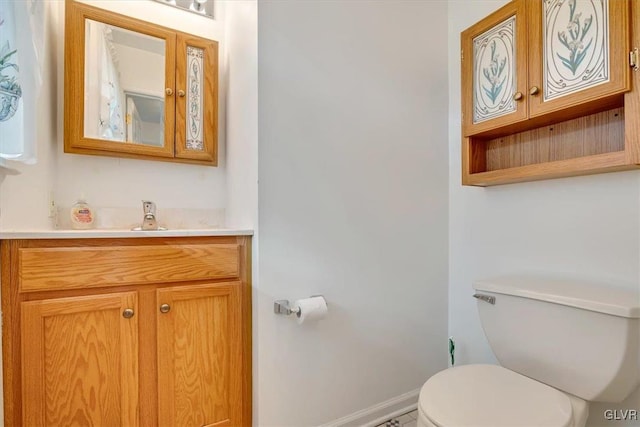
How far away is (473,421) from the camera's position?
864mm

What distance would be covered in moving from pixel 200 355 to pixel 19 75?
1032 millimetres

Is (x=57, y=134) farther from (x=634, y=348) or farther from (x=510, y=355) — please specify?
(x=634, y=348)

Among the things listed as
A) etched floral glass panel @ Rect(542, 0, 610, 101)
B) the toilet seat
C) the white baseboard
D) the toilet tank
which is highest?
etched floral glass panel @ Rect(542, 0, 610, 101)

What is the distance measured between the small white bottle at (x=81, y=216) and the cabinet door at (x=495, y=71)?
164cm

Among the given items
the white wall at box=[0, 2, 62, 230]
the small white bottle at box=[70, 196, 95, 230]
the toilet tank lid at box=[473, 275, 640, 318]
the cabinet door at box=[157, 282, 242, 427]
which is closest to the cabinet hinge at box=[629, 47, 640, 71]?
the toilet tank lid at box=[473, 275, 640, 318]

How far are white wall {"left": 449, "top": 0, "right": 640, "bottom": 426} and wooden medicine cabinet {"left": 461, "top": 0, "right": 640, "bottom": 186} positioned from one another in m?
0.11

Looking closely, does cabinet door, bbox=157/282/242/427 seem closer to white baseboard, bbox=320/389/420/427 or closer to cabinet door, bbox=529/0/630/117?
white baseboard, bbox=320/389/420/427

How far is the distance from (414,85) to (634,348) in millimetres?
1334

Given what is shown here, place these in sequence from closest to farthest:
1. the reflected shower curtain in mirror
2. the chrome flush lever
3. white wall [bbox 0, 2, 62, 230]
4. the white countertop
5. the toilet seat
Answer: the toilet seat
the white countertop
white wall [bbox 0, 2, 62, 230]
the chrome flush lever
the reflected shower curtain in mirror

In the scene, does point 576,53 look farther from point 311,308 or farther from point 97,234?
point 97,234

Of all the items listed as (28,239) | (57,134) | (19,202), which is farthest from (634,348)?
(57,134)

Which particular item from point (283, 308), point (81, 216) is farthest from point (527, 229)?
point (81, 216)

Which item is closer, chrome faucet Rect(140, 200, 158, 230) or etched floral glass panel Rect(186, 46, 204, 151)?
chrome faucet Rect(140, 200, 158, 230)

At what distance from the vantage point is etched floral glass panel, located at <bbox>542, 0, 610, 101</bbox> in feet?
3.44
